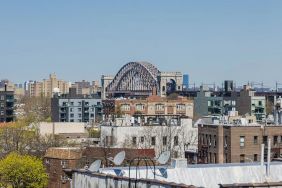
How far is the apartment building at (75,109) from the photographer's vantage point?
590 ft

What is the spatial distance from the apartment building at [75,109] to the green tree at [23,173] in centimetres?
9957

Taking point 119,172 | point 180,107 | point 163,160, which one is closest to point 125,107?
point 180,107

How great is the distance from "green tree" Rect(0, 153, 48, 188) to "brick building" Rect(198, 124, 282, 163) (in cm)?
1720

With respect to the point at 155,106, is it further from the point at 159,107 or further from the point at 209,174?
the point at 209,174

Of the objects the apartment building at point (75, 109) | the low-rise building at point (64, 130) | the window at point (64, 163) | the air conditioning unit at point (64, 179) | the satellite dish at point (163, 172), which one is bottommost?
the air conditioning unit at point (64, 179)

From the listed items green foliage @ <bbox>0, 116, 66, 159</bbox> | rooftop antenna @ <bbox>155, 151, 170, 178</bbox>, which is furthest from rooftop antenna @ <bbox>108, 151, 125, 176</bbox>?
green foliage @ <bbox>0, 116, 66, 159</bbox>

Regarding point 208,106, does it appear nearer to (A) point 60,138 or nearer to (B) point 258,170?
(A) point 60,138

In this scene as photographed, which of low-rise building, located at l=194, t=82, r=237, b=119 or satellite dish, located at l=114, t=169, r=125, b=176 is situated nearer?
satellite dish, located at l=114, t=169, r=125, b=176

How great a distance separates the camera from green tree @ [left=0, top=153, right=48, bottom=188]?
76.9 m

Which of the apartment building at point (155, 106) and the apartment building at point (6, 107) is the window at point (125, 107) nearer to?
the apartment building at point (155, 106)

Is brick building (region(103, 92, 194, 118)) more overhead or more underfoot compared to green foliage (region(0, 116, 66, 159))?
more overhead

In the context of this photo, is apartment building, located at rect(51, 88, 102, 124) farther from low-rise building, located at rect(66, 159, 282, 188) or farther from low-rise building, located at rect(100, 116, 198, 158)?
low-rise building, located at rect(66, 159, 282, 188)

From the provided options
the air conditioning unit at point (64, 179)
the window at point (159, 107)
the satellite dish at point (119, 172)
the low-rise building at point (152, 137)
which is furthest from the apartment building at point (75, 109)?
the satellite dish at point (119, 172)

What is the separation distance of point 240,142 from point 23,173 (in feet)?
73.6
